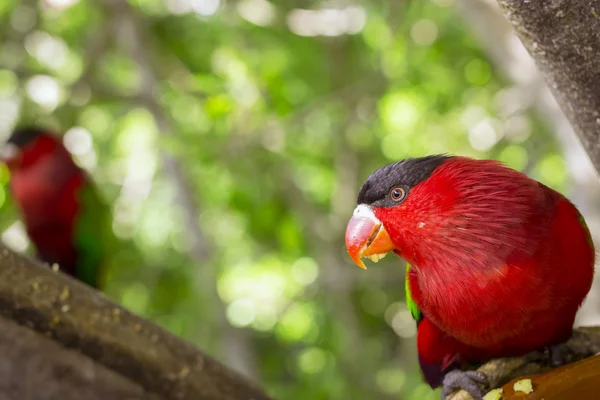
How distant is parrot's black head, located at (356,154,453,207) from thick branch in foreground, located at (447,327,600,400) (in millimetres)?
362

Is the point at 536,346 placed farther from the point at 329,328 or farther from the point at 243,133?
the point at 329,328

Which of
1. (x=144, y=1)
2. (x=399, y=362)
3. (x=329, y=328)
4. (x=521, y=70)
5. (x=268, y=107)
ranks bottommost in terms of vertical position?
(x=399, y=362)

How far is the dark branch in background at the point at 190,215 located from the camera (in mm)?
3018

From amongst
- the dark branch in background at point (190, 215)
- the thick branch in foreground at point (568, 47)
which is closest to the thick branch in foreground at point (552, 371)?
the thick branch in foreground at point (568, 47)

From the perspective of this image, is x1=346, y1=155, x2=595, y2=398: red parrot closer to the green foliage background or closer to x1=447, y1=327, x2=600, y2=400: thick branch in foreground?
x1=447, y1=327, x2=600, y2=400: thick branch in foreground

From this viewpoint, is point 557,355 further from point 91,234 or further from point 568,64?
point 91,234

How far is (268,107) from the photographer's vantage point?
8.66 ft

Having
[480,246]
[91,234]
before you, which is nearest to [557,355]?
[480,246]

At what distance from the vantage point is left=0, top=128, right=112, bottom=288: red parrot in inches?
113

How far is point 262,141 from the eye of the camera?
2.77m

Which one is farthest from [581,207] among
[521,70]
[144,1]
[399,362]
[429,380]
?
[144,1]

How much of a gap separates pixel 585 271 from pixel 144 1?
3032mm

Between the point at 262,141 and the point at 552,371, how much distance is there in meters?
1.92

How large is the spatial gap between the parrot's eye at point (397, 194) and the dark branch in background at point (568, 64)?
309 mm
